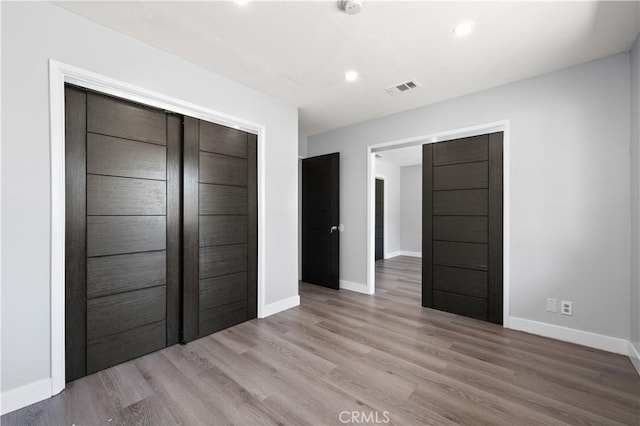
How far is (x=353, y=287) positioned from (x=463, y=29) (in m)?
3.45

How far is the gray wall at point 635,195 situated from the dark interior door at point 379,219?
4841 millimetres

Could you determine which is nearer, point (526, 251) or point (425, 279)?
point (526, 251)

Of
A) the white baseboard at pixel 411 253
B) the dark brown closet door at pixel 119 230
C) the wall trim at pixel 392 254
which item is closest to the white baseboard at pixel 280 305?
the dark brown closet door at pixel 119 230

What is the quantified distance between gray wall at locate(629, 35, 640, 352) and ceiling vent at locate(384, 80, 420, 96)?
1666 mm

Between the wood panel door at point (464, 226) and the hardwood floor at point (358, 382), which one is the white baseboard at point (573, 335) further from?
the wood panel door at point (464, 226)

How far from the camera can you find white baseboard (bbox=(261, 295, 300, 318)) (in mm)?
3201

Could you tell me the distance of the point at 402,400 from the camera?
1774 millimetres

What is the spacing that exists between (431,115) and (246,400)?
355 cm

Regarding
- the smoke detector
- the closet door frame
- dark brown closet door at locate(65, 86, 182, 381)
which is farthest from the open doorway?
the closet door frame

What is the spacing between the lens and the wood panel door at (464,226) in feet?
9.85

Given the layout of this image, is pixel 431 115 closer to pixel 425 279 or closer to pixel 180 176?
pixel 425 279

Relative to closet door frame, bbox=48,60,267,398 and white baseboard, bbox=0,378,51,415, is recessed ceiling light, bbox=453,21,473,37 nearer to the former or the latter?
closet door frame, bbox=48,60,267,398

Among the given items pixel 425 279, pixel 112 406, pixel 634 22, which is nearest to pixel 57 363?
pixel 112 406

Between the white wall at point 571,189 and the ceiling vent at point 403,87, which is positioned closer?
the white wall at point 571,189
